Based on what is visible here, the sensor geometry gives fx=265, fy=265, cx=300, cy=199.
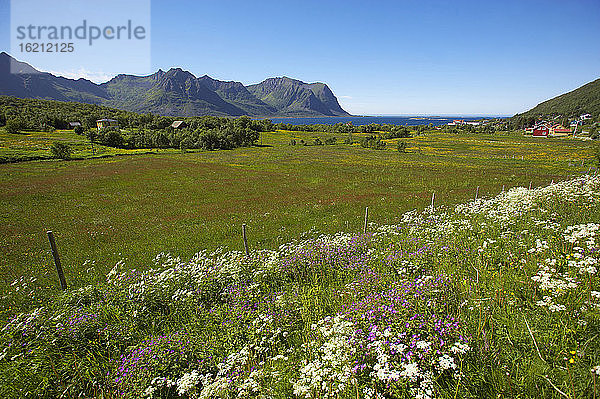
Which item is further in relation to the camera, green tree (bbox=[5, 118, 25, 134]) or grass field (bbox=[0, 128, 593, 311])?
green tree (bbox=[5, 118, 25, 134])

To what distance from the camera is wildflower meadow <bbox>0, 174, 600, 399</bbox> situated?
360 centimetres

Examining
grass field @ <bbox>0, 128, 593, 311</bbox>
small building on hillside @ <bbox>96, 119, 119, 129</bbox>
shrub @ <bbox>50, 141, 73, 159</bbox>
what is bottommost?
grass field @ <bbox>0, 128, 593, 311</bbox>

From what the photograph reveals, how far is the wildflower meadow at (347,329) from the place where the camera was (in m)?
3.60

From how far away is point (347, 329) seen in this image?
15.0ft

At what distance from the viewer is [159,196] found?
104 feet

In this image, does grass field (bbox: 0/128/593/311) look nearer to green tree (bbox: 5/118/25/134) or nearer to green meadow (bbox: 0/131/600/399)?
green meadow (bbox: 0/131/600/399)

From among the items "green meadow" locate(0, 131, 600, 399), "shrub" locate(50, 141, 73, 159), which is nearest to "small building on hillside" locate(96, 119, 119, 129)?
"shrub" locate(50, 141, 73, 159)

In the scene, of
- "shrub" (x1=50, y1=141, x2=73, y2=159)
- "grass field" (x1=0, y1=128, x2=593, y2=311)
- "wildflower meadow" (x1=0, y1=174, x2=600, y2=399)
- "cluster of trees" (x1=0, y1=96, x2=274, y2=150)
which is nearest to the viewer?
"wildflower meadow" (x1=0, y1=174, x2=600, y2=399)

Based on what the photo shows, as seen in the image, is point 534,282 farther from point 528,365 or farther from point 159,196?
point 159,196

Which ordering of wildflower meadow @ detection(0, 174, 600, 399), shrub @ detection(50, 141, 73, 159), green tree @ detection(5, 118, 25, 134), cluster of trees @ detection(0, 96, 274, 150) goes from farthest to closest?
cluster of trees @ detection(0, 96, 274, 150)
green tree @ detection(5, 118, 25, 134)
shrub @ detection(50, 141, 73, 159)
wildflower meadow @ detection(0, 174, 600, 399)

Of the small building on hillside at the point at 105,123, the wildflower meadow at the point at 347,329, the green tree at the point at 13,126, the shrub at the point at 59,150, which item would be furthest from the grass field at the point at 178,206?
the small building on hillside at the point at 105,123

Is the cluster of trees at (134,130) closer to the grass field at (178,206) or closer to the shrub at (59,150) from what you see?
the shrub at (59,150)

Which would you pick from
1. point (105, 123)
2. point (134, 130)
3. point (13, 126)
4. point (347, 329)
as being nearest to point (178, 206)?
point (347, 329)

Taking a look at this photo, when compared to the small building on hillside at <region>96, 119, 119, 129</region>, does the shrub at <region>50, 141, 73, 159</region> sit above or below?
below
